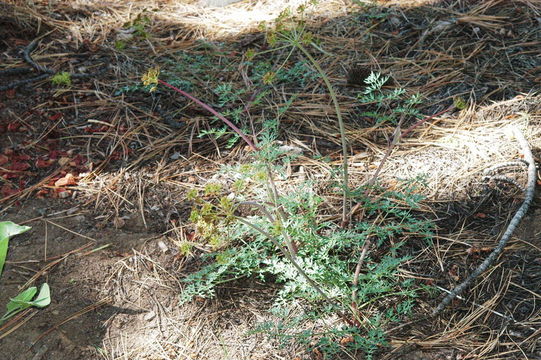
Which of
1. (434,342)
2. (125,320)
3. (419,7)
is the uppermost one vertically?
(419,7)

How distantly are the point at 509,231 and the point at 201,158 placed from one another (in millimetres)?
1342

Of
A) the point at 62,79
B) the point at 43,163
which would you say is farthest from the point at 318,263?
the point at 62,79

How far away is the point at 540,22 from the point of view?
2.98 meters

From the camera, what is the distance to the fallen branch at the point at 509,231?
178 centimetres

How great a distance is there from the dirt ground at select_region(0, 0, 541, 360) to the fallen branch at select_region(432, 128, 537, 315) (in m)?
0.04

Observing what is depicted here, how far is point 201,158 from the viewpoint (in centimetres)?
251

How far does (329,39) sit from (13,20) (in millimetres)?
1909

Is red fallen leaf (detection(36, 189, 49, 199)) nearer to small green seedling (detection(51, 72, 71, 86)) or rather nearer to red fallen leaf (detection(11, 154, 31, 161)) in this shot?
red fallen leaf (detection(11, 154, 31, 161))

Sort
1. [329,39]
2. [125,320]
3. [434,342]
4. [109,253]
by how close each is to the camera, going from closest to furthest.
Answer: [434,342], [125,320], [109,253], [329,39]

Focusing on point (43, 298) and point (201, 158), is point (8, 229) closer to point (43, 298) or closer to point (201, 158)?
point (43, 298)

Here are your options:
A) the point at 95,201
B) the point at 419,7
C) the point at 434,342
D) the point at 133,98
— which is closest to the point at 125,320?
the point at 95,201

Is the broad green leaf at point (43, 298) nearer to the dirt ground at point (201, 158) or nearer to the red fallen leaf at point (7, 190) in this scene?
the dirt ground at point (201, 158)

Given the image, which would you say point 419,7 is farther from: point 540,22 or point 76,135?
point 76,135

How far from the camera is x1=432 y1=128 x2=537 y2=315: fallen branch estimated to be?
5.83ft
